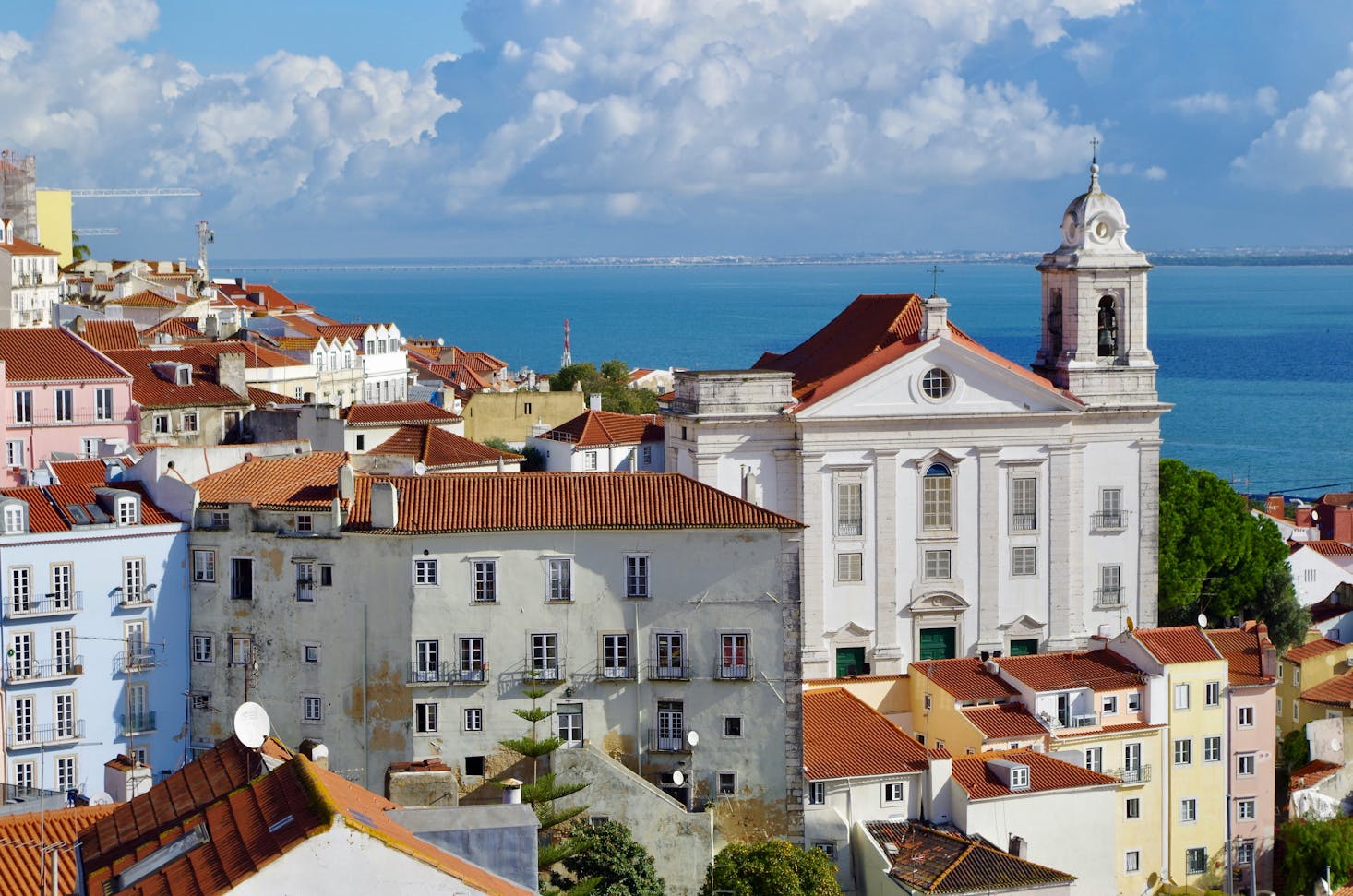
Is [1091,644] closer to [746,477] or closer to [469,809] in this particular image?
[746,477]

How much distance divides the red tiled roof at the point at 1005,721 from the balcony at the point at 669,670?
7.62m

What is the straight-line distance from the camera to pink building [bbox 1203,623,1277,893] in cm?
4450

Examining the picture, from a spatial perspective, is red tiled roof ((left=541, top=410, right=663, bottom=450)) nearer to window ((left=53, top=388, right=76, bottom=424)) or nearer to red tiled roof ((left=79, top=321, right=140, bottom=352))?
red tiled roof ((left=79, top=321, right=140, bottom=352))

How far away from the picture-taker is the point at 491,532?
36531 millimetres

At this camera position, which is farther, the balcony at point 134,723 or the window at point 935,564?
the window at point 935,564

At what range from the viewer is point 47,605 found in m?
36.9

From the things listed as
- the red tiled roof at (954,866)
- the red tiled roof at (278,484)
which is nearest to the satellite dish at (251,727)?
the red tiled roof at (278,484)

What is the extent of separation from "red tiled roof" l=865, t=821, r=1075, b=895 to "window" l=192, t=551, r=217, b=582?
11.4 metres

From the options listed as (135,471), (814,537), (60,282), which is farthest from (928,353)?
(60,282)

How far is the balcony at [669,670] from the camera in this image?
36.9m

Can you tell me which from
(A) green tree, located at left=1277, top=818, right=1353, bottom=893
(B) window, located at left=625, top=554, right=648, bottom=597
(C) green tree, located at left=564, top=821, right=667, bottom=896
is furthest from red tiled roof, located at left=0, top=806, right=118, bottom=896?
(A) green tree, located at left=1277, top=818, right=1353, bottom=893

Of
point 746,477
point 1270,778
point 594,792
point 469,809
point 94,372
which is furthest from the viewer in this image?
point 94,372

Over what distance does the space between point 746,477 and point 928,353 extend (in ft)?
15.1

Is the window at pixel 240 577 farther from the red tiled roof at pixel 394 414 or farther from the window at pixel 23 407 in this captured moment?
the red tiled roof at pixel 394 414
